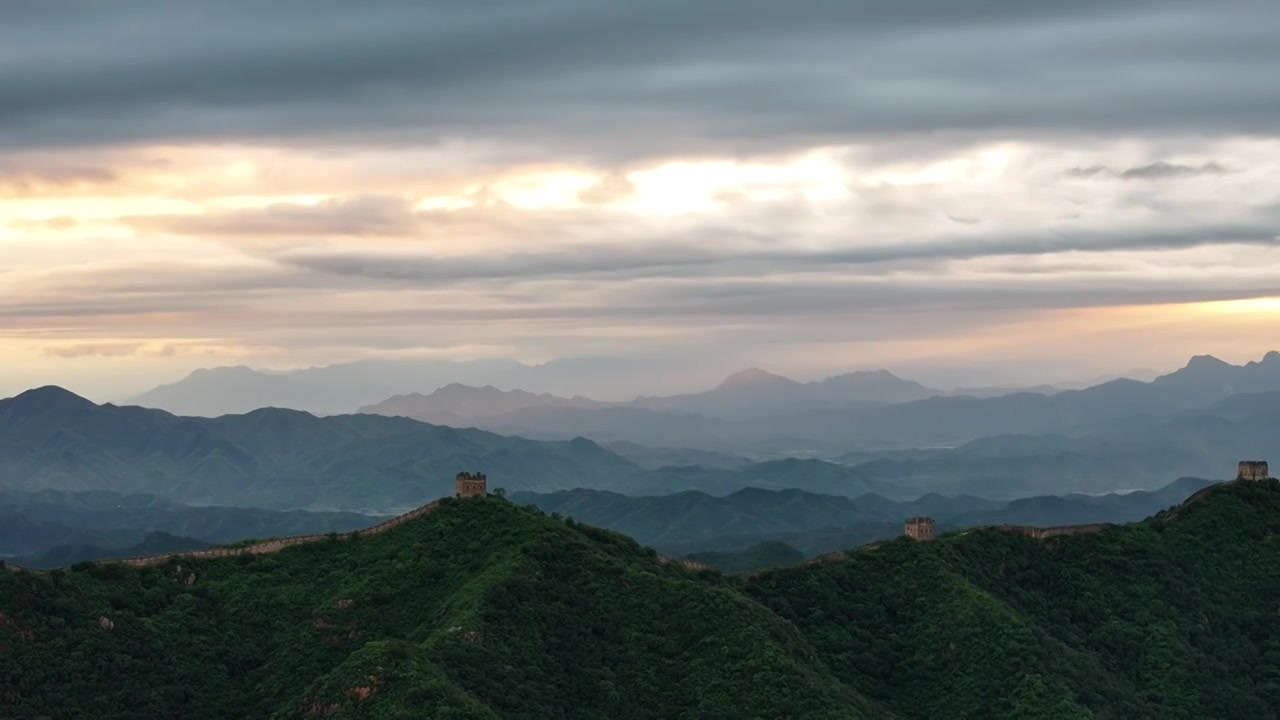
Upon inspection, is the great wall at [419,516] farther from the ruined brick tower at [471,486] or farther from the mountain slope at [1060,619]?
the mountain slope at [1060,619]

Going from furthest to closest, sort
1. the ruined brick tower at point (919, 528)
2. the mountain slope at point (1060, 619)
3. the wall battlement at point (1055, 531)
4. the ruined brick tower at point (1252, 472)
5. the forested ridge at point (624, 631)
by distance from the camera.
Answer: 1. the ruined brick tower at point (1252, 472)
2. the wall battlement at point (1055, 531)
3. the ruined brick tower at point (919, 528)
4. the mountain slope at point (1060, 619)
5. the forested ridge at point (624, 631)

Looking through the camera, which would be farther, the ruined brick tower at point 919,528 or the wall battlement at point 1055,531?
the wall battlement at point 1055,531

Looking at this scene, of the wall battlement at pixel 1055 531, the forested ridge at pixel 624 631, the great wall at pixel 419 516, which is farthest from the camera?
the wall battlement at pixel 1055 531

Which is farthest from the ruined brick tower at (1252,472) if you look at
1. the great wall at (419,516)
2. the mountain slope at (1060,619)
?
the great wall at (419,516)

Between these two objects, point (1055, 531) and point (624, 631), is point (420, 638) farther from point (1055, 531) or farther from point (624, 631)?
point (1055, 531)

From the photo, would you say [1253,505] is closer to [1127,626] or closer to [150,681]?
[1127,626]

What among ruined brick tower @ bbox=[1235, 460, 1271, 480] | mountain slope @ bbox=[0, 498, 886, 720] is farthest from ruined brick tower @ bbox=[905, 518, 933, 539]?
ruined brick tower @ bbox=[1235, 460, 1271, 480]

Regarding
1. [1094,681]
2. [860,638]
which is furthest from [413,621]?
[1094,681]

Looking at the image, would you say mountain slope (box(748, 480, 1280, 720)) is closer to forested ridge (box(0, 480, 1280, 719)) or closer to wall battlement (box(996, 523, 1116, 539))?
forested ridge (box(0, 480, 1280, 719))
